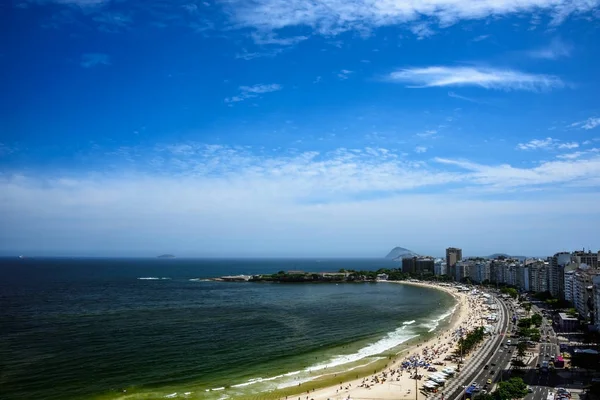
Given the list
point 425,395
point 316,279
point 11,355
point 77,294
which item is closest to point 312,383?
point 425,395

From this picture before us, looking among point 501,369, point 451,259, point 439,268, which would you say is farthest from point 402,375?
point 439,268

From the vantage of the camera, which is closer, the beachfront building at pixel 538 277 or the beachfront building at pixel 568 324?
the beachfront building at pixel 568 324

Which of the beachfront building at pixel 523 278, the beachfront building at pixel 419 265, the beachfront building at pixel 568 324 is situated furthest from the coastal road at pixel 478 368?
the beachfront building at pixel 419 265

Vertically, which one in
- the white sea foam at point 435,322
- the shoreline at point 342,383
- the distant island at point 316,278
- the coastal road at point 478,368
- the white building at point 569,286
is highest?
the white building at point 569,286

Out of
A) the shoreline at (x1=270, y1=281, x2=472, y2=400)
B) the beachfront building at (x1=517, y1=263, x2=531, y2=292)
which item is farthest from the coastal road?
the beachfront building at (x1=517, y1=263, x2=531, y2=292)

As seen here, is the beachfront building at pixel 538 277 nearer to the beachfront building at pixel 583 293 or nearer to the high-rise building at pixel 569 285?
the high-rise building at pixel 569 285

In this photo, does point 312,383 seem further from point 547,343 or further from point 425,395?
point 547,343

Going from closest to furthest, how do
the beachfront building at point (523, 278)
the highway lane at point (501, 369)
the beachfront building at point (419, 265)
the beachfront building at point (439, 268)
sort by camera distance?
the highway lane at point (501, 369) → the beachfront building at point (523, 278) → the beachfront building at point (439, 268) → the beachfront building at point (419, 265)

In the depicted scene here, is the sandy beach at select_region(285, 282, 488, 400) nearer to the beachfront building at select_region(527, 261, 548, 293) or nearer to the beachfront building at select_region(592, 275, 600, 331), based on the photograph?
the beachfront building at select_region(592, 275, 600, 331)

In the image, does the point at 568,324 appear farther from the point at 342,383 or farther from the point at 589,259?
the point at 589,259
